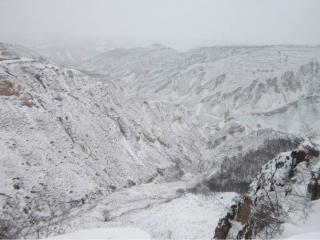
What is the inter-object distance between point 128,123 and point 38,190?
2441 cm

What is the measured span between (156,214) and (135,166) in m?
20.1

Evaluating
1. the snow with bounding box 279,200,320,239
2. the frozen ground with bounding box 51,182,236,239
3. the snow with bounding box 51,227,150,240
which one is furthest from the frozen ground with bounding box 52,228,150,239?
the frozen ground with bounding box 51,182,236,239

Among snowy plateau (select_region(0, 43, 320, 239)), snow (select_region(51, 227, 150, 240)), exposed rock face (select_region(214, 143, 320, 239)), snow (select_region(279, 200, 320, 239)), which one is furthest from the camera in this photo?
snowy plateau (select_region(0, 43, 320, 239))

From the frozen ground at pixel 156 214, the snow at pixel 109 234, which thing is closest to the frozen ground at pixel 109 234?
the snow at pixel 109 234

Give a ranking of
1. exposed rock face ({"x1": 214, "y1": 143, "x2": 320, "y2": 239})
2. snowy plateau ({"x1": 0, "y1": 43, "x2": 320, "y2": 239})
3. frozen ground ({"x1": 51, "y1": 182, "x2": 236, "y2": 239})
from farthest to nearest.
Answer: frozen ground ({"x1": 51, "y1": 182, "x2": 236, "y2": 239})
snowy plateau ({"x1": 0, "y1": 43, "x2": 320, "y2": 239})
exposed rock face ({"x1": 214, "y1": 143, "x2": 320, "y2": 239})

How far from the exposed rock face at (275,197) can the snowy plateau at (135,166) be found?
0.14 feet

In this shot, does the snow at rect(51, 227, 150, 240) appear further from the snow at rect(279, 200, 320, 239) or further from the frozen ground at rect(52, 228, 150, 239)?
the snow at rect(279, 200, 320, 239)

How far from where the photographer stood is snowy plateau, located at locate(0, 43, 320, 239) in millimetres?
11555

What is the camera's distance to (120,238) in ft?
26.4

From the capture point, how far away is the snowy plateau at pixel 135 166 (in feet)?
37.9

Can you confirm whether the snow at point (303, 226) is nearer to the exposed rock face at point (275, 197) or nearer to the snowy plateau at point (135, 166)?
the snowy plateau at point (135, 166)

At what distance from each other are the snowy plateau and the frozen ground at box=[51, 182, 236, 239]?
107 mm

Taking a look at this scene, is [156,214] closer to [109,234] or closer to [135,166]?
[109,234]

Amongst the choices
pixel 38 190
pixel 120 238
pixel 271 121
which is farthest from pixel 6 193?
pixel 271 121
